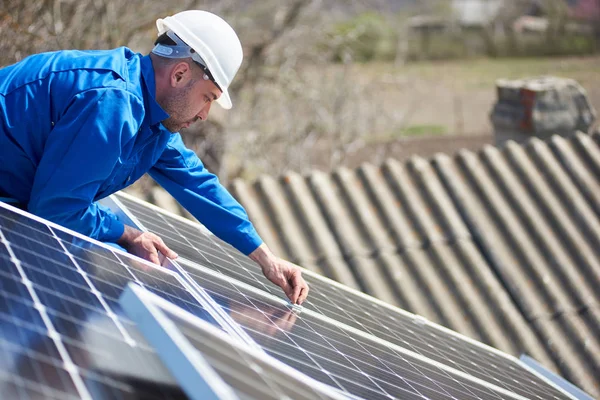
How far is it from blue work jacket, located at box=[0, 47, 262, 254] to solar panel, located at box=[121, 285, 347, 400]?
1.12 metres

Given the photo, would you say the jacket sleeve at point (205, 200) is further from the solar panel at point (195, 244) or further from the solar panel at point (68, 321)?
the solar panel at point (68, 321)

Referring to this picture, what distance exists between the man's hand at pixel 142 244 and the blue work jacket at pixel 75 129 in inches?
2.4

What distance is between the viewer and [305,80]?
13.2 meters

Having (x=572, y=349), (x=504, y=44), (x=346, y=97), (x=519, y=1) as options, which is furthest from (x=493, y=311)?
(x=519, y=1)

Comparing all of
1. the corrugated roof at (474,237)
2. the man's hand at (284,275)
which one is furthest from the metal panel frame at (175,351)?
the corrugated roof at (474,237)

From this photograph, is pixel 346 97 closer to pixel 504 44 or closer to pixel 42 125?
pixel 42 125

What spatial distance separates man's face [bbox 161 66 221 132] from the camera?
3908 millimetres

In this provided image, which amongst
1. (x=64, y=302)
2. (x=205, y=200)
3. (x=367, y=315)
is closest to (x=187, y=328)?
(x=64, y=302)

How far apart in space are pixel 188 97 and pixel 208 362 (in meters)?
1.96

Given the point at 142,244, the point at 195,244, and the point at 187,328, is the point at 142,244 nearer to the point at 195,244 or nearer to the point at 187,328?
the point at 195,244

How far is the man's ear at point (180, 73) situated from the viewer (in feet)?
12.7

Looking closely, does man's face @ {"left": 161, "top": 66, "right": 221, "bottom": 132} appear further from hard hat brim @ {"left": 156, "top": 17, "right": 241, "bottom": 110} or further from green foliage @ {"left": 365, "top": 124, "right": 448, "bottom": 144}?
green foliage @ {"left": 365, "top": 124, "right": 448, "bottom": 144}

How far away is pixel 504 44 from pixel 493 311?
71.7 feet

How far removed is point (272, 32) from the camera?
12.7m
